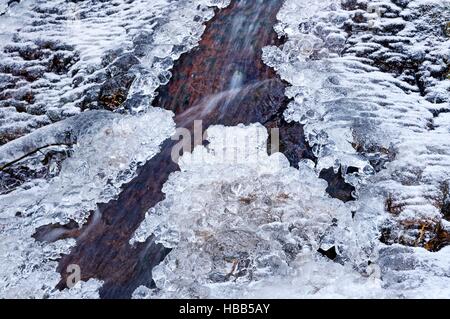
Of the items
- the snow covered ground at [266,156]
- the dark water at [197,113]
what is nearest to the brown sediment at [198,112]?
the dark water at [197,113]

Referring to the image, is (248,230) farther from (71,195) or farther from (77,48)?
(77,48)

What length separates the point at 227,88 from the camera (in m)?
4.12

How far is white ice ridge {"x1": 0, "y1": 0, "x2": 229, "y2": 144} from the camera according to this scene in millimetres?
4277

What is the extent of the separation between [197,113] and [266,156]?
85cm

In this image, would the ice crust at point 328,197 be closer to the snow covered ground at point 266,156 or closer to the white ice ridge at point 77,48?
the snow covered ground at point 266,156

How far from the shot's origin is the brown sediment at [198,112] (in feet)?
9.68

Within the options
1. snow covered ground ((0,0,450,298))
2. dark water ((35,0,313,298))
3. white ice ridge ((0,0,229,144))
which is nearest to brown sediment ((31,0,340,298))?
dark water ((35,0,313,298))

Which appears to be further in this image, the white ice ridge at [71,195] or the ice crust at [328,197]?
the white ice ridge at [71,195]

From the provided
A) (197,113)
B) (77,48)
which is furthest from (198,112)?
(77,48)

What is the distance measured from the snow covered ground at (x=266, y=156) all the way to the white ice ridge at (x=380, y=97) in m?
0.01

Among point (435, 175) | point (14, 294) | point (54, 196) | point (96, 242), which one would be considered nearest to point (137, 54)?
point (54, 196)

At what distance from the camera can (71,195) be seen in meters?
3.39

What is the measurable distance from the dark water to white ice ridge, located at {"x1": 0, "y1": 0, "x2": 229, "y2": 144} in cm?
22

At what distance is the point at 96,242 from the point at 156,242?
1.46 ft
